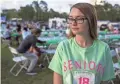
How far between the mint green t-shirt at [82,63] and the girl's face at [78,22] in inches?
4.5

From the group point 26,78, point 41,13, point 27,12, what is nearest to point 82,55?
point 26,78

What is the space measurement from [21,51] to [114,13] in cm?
5916

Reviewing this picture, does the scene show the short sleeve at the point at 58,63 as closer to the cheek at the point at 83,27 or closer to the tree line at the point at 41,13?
the cheek at the point at 83,27

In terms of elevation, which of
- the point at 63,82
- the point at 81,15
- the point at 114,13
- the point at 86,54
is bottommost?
the point at 114,13

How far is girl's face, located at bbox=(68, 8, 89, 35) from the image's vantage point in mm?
1976

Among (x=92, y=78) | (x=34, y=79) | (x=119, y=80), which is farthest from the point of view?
(x=34, y=79)

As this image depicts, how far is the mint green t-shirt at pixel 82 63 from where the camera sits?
1.97 m

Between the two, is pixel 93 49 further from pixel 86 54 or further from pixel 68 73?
pixel 68 73

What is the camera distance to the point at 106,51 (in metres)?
2.04

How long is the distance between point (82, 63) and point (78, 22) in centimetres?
27

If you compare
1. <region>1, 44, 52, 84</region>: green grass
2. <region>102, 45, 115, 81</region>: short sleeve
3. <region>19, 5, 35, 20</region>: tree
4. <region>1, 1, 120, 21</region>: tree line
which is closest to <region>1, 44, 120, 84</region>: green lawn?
<region>1, 44, 52, 84</region>: green grass

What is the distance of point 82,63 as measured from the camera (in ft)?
6.48

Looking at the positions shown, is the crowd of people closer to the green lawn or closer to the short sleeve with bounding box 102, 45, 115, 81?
the short sleeve with bounding box 102, 45, 115, 81

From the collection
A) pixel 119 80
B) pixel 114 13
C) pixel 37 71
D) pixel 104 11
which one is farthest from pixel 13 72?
pixel 114 13
